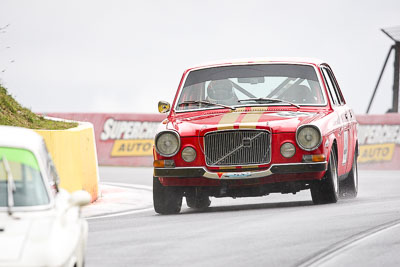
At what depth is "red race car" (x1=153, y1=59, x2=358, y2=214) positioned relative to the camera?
406 inches

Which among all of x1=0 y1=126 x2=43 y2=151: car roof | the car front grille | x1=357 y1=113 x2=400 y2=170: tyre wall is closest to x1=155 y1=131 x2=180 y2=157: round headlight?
the car front grille

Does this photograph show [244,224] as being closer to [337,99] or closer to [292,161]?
[292,161]

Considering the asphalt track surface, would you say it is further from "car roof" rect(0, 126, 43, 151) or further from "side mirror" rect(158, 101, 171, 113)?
"car roof" rect(0, 126, 43, 151)

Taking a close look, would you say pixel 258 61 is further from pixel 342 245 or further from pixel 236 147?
pixel 342 245

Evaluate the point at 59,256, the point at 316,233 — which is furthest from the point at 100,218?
the point at 59,256

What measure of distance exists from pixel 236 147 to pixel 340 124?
1.69 meters

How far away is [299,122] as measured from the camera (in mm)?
10414

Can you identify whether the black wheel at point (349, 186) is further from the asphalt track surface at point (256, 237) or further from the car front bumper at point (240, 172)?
the car front bumper at point (240, 172)

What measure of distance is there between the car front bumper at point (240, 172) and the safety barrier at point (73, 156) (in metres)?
2.39

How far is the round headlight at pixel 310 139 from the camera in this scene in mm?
10273

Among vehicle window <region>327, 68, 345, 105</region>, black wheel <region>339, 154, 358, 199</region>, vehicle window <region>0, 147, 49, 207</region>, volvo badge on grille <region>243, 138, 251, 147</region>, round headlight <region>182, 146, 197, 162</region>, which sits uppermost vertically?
vehicle window <region>0, 147, 49, 207</region>

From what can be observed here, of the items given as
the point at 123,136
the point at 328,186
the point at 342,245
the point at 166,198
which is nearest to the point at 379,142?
the point at 123,136

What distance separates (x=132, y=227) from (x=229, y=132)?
5.20 ft

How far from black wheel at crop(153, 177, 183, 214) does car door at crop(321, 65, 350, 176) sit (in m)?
1.90
